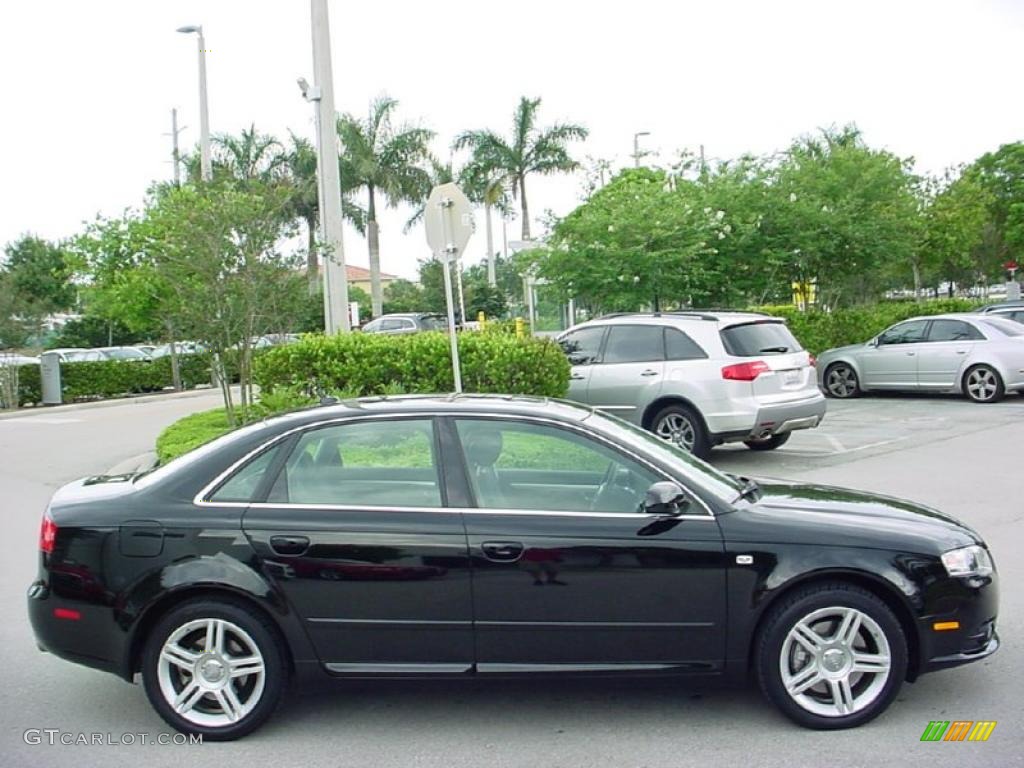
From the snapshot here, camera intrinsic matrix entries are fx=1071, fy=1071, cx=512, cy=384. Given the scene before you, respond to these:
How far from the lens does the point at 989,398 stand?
18.1 m

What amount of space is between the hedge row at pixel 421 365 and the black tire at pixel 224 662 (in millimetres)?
7276

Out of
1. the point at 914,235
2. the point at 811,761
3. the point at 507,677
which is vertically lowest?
the point at 811,761

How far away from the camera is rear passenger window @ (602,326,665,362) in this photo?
1262 cm

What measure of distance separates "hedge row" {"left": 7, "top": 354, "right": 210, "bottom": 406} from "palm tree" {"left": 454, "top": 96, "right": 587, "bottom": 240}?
18895 mm

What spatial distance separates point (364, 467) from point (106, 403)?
77.0ft

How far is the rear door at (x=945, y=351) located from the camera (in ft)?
60.2

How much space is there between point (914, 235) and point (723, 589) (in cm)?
2207

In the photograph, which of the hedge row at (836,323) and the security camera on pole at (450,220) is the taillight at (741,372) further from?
the hedge row at (836,323)

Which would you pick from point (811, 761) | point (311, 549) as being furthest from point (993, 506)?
point (311, 549)

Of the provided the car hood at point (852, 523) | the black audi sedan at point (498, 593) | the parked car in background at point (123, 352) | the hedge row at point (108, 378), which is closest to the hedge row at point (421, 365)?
the car hood at point (852, 523)

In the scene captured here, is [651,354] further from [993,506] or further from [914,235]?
[914,235]

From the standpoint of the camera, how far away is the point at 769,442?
13.7m

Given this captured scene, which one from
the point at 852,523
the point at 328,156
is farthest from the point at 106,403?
the point at 852,523

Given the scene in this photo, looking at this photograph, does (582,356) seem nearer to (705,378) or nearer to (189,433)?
(705,378)
